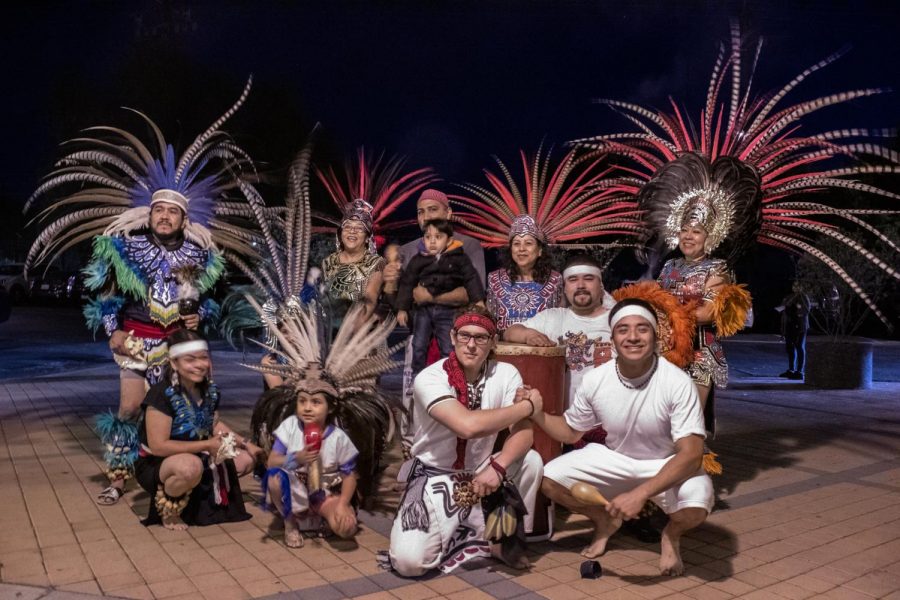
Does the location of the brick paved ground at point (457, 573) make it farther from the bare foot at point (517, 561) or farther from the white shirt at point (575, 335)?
the white shirt at point (575, 335)

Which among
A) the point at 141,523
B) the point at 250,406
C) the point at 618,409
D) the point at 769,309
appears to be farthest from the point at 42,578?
the point at 769,309

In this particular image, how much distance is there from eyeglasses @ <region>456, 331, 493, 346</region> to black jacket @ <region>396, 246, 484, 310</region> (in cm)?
180

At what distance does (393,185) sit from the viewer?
6.95 metres

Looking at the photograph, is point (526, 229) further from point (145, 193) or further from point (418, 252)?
point (145, 193)

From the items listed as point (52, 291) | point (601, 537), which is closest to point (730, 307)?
point (601, 537)

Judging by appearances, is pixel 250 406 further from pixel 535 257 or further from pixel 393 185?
pixel 535 257

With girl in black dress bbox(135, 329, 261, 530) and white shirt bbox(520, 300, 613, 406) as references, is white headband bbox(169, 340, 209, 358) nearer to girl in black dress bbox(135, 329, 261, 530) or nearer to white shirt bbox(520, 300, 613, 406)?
girl in black dress bbox(135, 329, 261, 530)

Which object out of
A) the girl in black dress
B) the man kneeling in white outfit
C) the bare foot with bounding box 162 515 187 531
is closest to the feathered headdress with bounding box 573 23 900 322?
the man kneeling in white outfit

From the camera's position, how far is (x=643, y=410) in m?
3.57

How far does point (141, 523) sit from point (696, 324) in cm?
365

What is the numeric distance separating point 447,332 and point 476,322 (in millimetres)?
1801

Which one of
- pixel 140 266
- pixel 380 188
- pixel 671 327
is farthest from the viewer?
pixel 380 188

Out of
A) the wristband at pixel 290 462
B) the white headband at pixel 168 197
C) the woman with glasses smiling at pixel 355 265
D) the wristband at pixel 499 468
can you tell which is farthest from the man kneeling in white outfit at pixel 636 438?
the white headband at pixel 168 197

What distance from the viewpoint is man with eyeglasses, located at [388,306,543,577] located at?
3443mm
